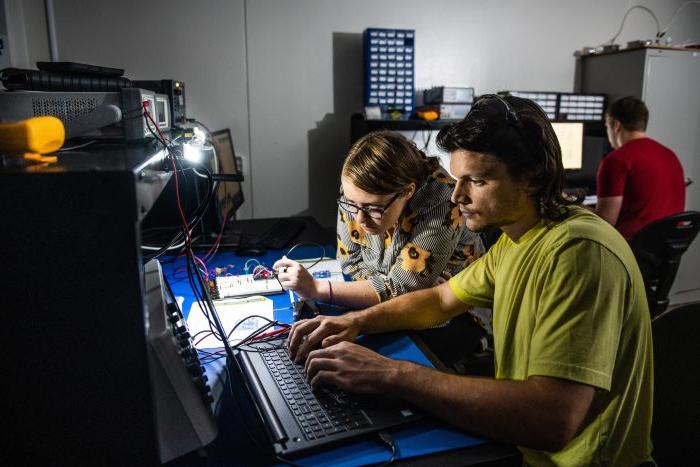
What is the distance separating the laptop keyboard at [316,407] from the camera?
83 centimetres

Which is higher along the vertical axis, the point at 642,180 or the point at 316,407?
the point at 642,180

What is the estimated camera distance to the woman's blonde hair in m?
1.42

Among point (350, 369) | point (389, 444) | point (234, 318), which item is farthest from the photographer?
point (234, 318)

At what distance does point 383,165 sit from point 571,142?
103 inches

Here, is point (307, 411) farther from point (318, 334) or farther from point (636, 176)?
point (636, 176)

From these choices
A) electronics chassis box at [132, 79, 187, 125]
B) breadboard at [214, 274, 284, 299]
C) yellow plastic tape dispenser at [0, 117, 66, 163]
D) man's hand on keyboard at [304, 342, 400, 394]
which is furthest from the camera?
electronics chassis box at [132, 79, 187, 125]

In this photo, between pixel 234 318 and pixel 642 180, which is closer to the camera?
pixel 234 318

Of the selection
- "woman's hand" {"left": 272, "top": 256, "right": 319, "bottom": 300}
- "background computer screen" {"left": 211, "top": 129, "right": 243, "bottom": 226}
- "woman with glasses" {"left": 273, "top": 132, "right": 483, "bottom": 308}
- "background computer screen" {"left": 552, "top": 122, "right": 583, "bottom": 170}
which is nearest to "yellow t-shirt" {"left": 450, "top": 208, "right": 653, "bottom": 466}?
"woman with glasses" {"left": 273, "top": 132, "right": 483, "bottom": 308}

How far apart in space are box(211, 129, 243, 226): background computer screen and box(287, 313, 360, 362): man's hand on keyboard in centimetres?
123

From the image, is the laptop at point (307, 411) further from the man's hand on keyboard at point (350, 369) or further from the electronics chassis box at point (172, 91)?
the electronics chassis box at point (172, 91)

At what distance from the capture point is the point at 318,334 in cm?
109

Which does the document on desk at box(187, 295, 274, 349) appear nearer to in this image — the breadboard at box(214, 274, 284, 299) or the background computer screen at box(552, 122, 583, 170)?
the breadboard at box(214, 274, 284, 299)

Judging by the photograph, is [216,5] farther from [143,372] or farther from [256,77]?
[143,372]

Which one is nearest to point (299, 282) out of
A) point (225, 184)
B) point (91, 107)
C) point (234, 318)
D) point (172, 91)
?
point (234, 318)
